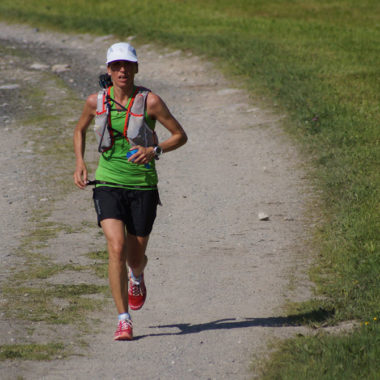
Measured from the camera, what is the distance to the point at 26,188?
1238 cm

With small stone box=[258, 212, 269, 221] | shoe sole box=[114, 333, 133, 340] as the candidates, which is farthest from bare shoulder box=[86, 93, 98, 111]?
small stone box=[258, 212, 269, 221]

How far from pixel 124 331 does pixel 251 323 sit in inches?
44.3

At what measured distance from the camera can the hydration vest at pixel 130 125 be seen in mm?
6617

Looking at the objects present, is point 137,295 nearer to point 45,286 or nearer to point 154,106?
point 45,286

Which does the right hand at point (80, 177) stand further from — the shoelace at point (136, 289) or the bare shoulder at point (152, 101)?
the shoelace at point (136, 289)

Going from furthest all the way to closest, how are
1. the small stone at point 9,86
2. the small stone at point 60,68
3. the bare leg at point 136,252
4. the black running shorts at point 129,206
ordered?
the small stone at point 60,68, the small stone at point 9,86, the bare leg at point 136,252, the black running shorts at point 129,206

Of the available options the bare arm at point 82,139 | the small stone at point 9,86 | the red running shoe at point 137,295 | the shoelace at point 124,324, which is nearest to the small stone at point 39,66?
the small stone at point 9,86

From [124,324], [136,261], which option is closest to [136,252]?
[136,261]

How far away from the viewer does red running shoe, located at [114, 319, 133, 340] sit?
6715 mm

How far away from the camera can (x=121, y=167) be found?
6.78 meters

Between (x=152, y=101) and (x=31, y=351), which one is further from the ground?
(x=152, y=101)

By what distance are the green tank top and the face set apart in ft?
0.48

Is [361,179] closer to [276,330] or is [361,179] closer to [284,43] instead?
[276,330]

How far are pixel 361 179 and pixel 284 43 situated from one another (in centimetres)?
1251
